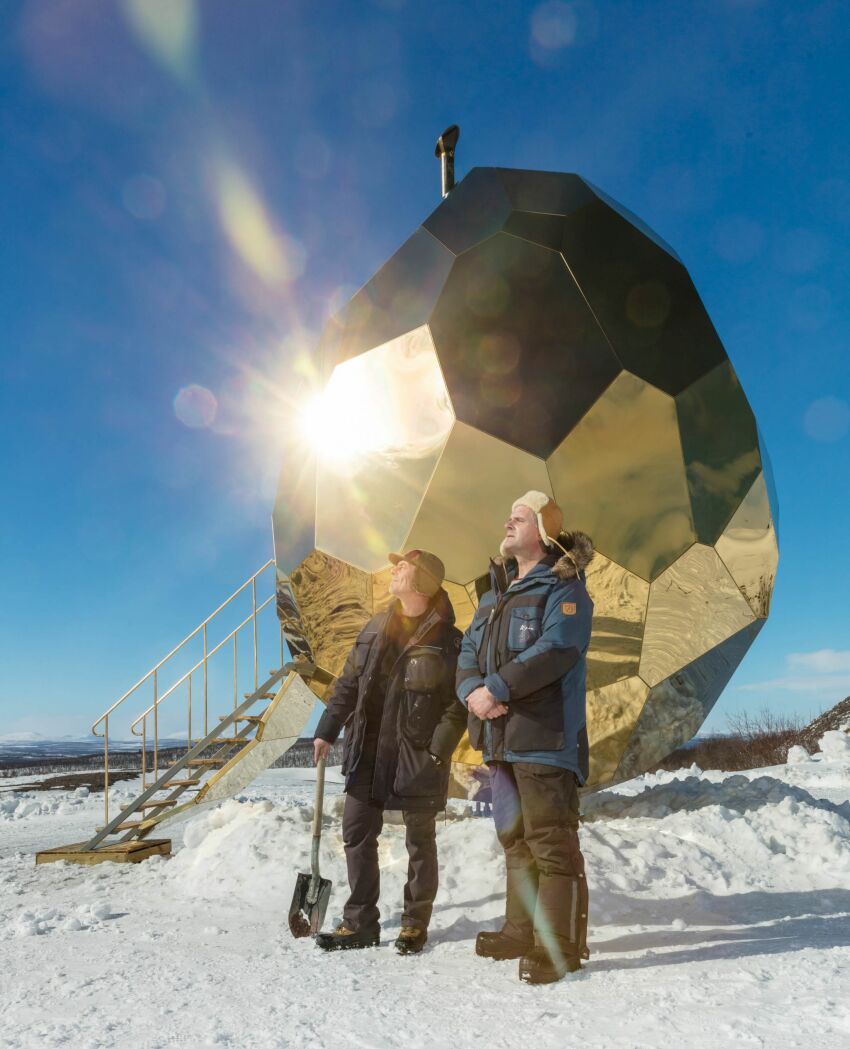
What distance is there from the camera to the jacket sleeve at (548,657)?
10.2 feet

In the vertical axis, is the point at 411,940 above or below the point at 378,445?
below

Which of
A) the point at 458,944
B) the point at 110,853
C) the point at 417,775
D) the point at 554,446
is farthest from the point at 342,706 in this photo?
the point at 110,853

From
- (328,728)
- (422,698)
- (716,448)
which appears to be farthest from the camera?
(716,448)

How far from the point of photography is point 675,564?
167 inches

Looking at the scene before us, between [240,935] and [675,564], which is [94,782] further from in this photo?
[675,564]

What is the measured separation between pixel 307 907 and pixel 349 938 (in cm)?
35

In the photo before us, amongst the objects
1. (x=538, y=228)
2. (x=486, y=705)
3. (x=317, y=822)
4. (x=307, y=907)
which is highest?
(x=538, y=228)

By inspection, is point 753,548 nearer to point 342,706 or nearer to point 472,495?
point 472,495

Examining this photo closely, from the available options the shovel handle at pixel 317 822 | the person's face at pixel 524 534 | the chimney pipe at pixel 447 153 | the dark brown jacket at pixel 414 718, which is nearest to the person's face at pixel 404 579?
the dark brown jacket at pixel 414 718

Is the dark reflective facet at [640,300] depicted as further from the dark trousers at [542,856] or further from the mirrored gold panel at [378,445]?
the dark trousers at [542,856]

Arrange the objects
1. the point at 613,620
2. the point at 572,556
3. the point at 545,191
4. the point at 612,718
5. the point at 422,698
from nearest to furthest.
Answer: the point at 572,556
the point at 422,698
the point at 613,620
the point at 612,718
the point at 545,191

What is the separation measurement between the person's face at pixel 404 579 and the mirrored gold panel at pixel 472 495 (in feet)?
1.00

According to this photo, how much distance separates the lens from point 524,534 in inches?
136

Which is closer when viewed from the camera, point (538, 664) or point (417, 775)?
point (538, 664)
